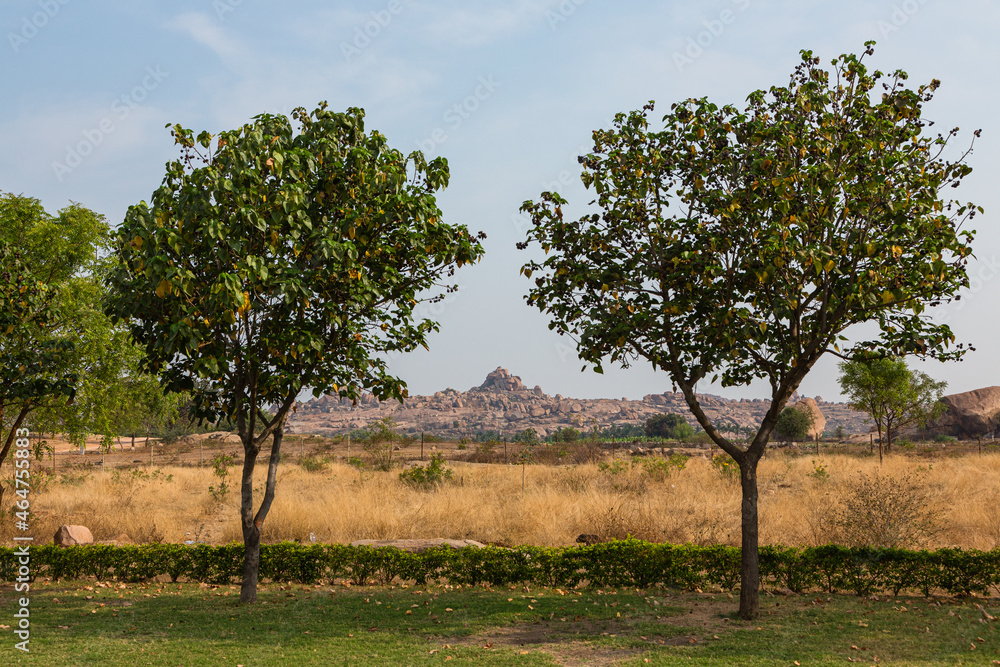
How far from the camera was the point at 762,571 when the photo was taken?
1021 cm

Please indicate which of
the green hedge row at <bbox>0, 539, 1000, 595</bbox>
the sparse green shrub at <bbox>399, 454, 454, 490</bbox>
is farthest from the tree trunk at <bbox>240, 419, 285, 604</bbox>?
the sparse green shrub at <bbox>399, 454, 454, 490</bbox>

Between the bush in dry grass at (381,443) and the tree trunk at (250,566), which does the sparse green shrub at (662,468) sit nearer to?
the bush in dry grass at (381,443)

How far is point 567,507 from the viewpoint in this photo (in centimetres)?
1581

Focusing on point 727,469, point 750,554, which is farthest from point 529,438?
point 750,554

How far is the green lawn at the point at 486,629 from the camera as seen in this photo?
277 inches

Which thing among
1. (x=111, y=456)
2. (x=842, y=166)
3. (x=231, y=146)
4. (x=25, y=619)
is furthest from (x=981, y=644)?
(x=111, y=456)

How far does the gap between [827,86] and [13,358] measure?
11.9m

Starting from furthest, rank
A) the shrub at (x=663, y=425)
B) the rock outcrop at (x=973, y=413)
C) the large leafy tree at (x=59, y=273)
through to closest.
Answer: the shrub at (x=663, y=425), the rock outcrop at (x=973, y=413), the large leafy tree at (x=59, y=273)

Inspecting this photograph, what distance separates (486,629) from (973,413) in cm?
6603

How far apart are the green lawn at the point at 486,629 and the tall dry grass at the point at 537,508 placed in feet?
12.7

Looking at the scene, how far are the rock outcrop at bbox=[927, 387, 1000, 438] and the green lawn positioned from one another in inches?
2337

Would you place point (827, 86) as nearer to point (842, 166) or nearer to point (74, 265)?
point (842, 166)

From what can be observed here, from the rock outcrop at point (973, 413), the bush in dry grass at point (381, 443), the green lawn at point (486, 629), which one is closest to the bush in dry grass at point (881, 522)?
the green lawn at point (486, 629)

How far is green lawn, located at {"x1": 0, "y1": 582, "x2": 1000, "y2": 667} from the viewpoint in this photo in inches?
277
